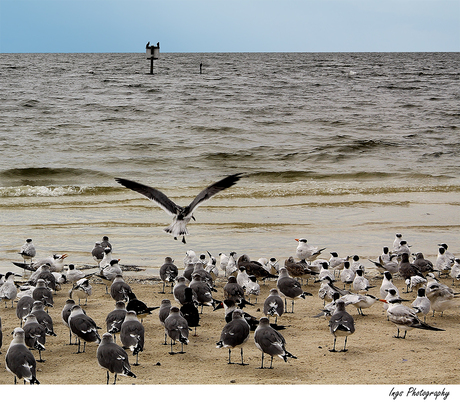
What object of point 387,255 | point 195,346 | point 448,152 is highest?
point 448,152

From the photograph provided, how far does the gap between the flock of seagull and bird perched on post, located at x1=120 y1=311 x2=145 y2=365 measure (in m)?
0.01

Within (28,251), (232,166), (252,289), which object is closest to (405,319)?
(252,289)

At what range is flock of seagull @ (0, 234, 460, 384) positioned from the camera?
6.43 meters

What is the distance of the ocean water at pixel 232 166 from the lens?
43.2 feet

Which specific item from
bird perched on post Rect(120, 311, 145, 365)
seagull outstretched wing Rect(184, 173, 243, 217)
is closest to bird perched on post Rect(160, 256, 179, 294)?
seagull outstretched wing Rect(184, 173, 243, 217)

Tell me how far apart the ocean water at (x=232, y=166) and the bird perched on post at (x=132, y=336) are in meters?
4.09

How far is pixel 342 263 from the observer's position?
34.3 feet

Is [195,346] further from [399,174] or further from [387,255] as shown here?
[399,174]

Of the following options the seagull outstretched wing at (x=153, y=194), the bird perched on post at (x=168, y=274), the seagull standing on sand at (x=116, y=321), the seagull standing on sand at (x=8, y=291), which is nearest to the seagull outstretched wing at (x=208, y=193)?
the seagull outstretched wing at (x=153, y=194)

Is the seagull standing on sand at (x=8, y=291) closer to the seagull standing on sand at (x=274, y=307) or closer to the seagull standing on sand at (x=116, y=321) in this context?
the seagull standing on sand at (x=116, y=321)

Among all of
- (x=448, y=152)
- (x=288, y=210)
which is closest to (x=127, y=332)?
(x=288, y=210)

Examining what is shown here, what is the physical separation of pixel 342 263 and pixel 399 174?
12.1 meters

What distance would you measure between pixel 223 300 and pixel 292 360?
8.50 ft

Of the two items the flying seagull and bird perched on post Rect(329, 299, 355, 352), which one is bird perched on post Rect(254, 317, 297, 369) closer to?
bird perched on post Rect(329, 299, 355, 352)
